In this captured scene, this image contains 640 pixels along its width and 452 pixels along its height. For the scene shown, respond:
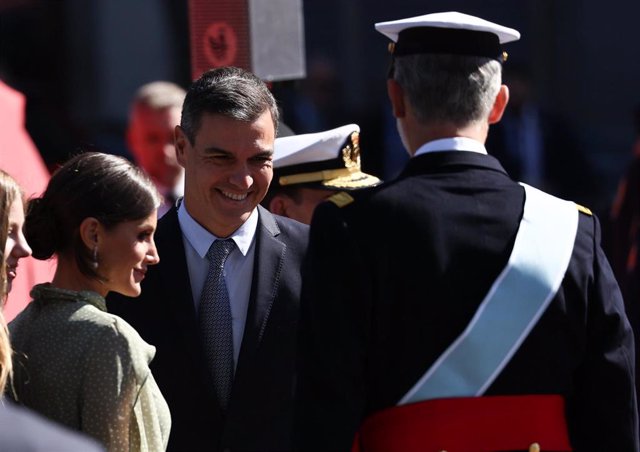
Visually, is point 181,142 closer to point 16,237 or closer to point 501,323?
point 16,237

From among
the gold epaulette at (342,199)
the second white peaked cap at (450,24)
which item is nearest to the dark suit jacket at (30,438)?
the gold epaulette at (342,199)

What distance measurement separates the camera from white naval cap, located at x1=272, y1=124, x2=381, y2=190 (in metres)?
4.57

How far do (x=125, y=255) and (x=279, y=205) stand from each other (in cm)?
127

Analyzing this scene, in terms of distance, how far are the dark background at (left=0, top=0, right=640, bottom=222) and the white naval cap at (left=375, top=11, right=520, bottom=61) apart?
24.8ft

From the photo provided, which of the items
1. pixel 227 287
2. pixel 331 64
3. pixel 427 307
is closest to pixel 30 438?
pixel 427 307

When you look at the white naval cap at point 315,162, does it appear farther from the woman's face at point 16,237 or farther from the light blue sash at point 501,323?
the light blue sash at point 501,323

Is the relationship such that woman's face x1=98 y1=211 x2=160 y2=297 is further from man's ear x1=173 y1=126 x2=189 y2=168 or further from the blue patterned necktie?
man's ear x1=173 y1=126 x2=189 y2=168

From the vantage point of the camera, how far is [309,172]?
15.0 feet

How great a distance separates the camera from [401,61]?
3191 mm

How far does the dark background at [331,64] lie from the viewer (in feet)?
38.4

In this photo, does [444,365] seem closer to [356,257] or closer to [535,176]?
[356,257]

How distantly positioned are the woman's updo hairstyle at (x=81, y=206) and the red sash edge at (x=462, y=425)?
0.74 metres

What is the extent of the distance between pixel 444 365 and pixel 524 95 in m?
8.85

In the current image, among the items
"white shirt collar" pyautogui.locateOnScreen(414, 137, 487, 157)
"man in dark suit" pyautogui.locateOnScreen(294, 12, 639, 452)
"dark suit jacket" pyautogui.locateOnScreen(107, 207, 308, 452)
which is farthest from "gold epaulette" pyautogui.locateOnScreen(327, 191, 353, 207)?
"dark suit jacket" pyautogui.locateOnScreen(107, 207, 308, 452)
